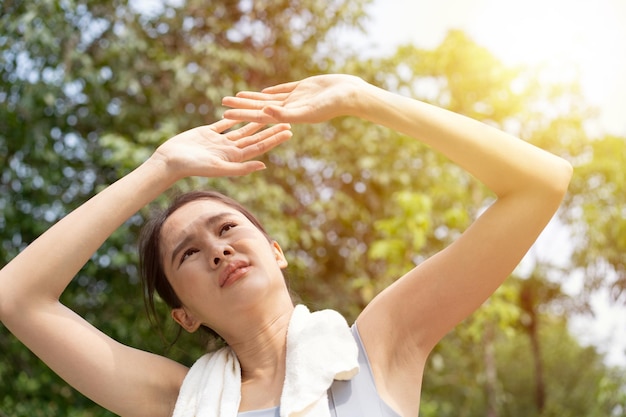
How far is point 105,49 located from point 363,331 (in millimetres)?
2981

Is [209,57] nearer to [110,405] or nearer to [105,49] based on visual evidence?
[105,49]

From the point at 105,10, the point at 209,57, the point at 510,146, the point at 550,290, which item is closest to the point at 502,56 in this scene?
the point at 550,290

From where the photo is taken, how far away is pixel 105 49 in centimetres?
374

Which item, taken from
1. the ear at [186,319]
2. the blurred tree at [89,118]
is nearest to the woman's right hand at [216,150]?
the ear at [186,319]

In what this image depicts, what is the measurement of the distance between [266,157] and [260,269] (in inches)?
122

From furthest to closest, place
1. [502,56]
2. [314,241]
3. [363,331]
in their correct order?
[502,56] → [314,241] → [363,331]

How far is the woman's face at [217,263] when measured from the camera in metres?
1.09

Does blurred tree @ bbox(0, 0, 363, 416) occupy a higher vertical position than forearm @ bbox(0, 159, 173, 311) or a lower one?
lower

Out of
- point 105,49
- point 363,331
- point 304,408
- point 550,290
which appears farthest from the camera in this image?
point 550,290

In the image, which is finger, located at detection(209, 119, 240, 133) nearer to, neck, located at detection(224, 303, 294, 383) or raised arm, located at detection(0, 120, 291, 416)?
raised arm, located at detection(0, 120, 291, 416)

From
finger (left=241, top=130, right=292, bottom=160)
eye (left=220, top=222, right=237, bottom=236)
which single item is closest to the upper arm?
eye (left=220, top=222, right=237, bottom=236)

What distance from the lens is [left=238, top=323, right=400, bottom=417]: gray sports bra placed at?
1.05m

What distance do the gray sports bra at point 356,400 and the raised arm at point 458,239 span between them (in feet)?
0.07

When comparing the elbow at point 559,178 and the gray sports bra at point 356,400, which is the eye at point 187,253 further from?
the elbow at point 559,178
